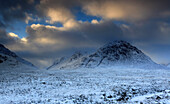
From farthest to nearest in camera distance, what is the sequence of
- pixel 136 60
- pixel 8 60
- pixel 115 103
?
1. pixel 136 60
2. pixel 8 60
3. pixel 115 103

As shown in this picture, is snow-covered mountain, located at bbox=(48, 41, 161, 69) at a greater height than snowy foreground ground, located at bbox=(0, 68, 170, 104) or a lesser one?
greater

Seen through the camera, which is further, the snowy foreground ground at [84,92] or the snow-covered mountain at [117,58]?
the snow-covered mountain at [117,58]

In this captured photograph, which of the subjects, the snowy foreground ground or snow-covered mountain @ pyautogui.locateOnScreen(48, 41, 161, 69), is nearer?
the snowy foreground ground

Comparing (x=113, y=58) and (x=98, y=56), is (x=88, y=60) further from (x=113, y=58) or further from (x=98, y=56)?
(x=113, y=58)

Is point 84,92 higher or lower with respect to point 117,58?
lower

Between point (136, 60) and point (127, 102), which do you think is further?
point (136, 60)

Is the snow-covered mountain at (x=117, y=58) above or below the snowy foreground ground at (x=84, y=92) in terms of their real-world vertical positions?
above

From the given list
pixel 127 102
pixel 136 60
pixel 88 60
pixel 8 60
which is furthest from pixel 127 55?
pixel 127 102

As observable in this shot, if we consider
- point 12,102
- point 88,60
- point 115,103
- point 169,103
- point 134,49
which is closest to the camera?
point 169,103

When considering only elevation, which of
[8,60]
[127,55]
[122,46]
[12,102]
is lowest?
[12,102]

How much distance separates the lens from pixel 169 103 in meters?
12.0

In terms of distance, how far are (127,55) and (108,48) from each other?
1126 inches

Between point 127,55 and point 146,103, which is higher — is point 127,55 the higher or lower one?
the higher one

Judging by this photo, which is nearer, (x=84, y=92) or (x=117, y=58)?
(x=84, y=92)
